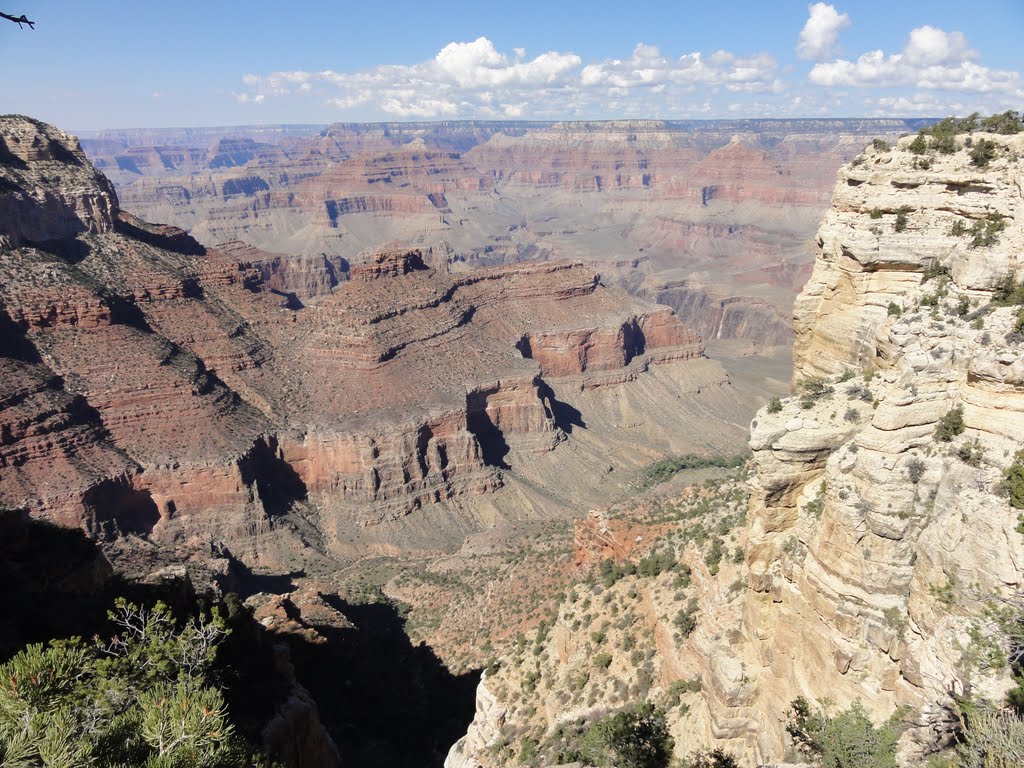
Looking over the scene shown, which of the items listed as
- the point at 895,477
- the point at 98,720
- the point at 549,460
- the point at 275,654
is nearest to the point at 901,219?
the point at 895,477

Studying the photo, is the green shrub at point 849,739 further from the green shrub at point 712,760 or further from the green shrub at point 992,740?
the green shrub at point 712,760

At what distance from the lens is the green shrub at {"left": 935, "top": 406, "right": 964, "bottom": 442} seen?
50.4 ft

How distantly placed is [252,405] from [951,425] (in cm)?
6331

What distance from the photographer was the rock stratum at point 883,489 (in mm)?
14508

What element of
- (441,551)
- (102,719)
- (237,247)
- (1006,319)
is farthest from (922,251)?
(237,247)

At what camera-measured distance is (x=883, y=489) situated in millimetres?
15648

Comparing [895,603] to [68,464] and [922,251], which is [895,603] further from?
[68,464]

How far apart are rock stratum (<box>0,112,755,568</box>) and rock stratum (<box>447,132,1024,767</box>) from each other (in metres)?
42.2

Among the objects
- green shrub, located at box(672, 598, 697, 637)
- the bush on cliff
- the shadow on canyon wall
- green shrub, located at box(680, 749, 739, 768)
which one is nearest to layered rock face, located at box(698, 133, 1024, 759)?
green shrub, located at box(680, 749, 739, 768)

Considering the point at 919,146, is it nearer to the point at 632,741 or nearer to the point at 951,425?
the point at 951,425

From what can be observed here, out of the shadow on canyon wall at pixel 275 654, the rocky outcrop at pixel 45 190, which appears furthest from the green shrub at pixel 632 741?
the rocky outcrop at pixel 45 190

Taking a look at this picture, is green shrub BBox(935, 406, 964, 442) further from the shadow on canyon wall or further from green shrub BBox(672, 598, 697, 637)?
the shadow on canyon wall

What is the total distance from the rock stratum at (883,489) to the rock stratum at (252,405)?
1662 inches

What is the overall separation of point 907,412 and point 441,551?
51608 millimetres
